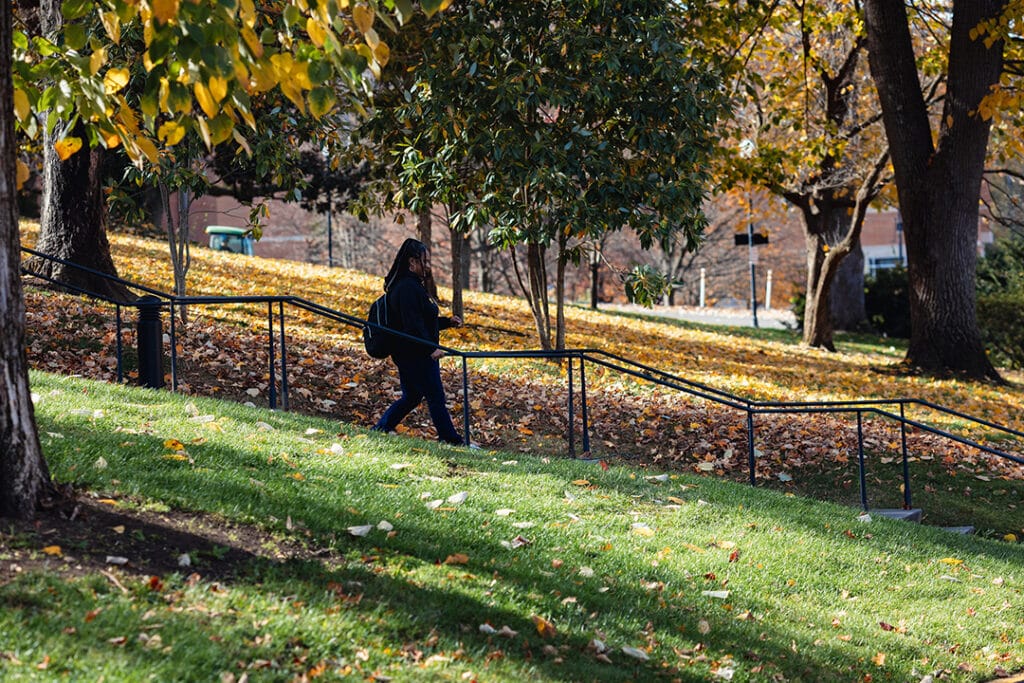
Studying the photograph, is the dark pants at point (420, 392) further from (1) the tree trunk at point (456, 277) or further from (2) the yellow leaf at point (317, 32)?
(1) the tree trunk at point (456, 277)

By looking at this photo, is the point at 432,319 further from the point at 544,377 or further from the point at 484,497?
the point at 544,377

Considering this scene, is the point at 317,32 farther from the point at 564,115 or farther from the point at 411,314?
the point at 564,115

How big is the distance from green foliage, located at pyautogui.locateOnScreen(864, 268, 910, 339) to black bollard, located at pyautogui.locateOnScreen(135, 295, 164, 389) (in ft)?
74.2

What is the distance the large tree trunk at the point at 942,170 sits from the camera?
16.6 metres

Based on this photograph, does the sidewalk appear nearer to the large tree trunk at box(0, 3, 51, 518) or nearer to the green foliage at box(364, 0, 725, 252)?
the green foliage at box(364, 0, 725, 252)

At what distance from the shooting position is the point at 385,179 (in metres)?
15.4

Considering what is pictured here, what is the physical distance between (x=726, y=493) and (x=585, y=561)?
2709mm

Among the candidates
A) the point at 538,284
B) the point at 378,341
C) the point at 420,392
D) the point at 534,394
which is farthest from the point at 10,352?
the point at 538,284

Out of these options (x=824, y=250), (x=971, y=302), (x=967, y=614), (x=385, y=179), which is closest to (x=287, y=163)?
(x=385, y=179)

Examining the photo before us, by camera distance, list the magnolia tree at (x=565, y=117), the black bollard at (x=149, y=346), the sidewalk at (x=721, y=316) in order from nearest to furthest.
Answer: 1. the black bollard at (x=149, y=346)
2. the magnolia tree at (x=565, y=117)
3. the sidewalk at (x=721, y=316)

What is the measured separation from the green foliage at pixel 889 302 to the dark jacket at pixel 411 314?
2175 cm

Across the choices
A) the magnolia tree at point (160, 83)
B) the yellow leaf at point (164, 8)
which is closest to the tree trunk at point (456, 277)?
the magnolia tree at point (160, 83)

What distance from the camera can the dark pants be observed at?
29.1 feet

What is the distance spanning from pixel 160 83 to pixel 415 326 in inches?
175
